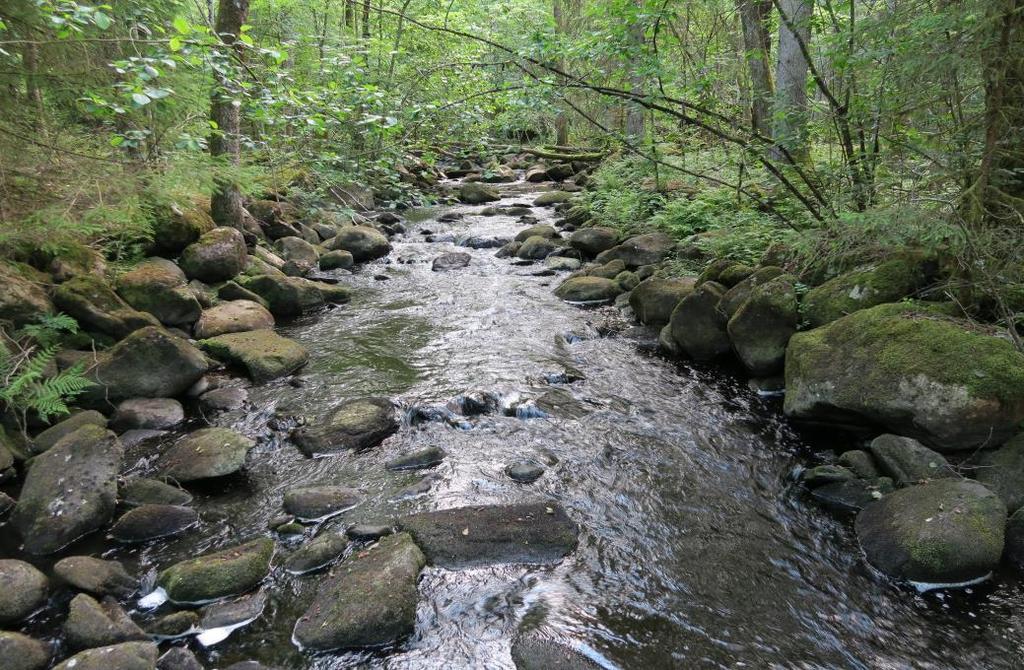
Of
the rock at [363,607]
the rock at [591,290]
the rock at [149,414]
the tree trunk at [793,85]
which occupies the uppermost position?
the tree trunk at [793,85]

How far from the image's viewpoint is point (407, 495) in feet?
16.3

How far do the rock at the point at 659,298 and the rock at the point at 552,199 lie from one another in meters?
9.26

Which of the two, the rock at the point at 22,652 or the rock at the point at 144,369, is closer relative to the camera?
the rock at the point at 22,652

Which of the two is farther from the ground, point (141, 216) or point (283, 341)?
point (141, 216)

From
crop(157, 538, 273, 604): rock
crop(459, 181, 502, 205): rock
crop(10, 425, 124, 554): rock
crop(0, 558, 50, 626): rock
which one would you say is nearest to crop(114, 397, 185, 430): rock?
crop(10, 425, 124, 554): rock

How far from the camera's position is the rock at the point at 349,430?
5.66 meters

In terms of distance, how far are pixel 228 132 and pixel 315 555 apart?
706cm

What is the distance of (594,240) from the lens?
1233 centimetres

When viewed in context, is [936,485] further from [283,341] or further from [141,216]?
[141,216]

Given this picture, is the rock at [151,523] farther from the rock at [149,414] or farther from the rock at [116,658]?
the rock at [149,414]

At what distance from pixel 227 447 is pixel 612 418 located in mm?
3725

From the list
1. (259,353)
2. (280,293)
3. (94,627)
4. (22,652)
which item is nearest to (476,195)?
(280,293)

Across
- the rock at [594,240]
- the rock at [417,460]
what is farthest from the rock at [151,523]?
the rock at [594,240]

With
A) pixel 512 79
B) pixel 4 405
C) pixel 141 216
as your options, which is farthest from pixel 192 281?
pixel 512 79
